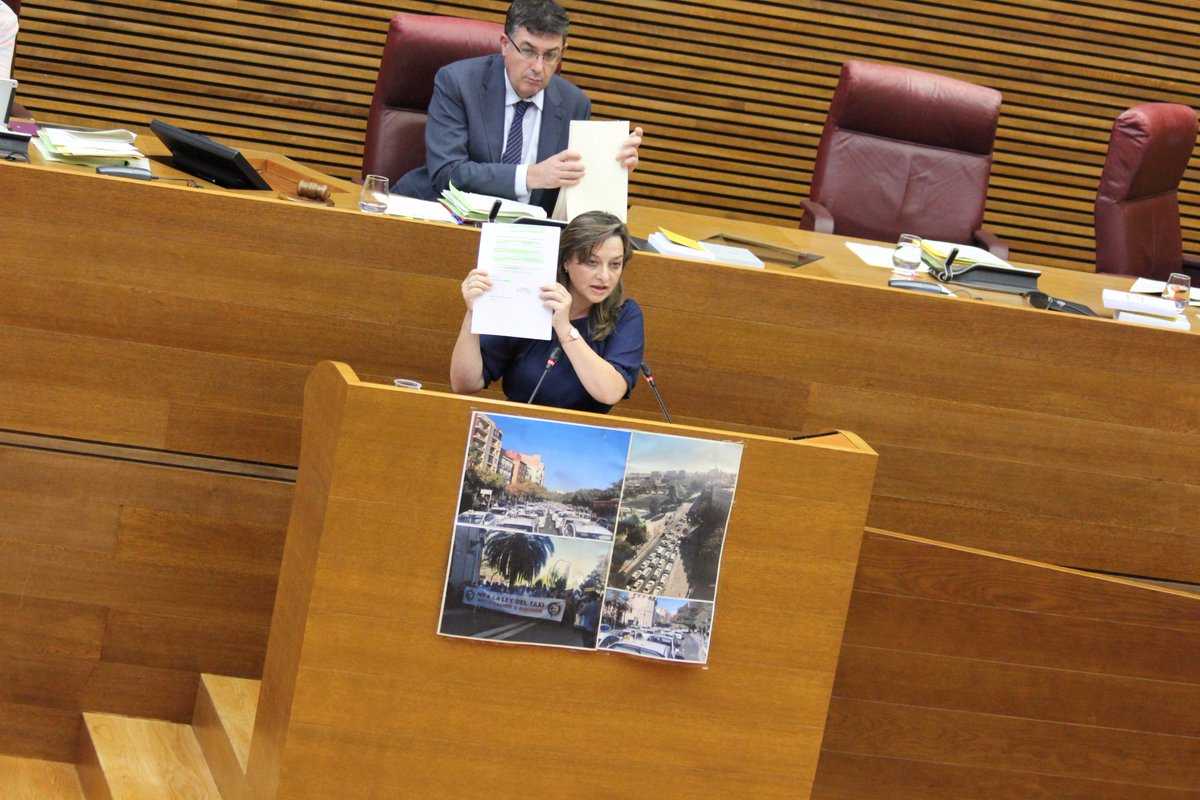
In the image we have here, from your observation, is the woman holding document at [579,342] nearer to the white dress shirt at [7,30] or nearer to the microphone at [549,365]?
the microphone at [549,365]

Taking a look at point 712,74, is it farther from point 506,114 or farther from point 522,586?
point 522,586

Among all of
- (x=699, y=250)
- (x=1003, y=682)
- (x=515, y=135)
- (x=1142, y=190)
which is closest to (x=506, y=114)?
(x=515, y=135)

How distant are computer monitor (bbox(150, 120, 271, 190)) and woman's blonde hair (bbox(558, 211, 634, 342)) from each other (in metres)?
0.82

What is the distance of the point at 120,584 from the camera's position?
10.8ft

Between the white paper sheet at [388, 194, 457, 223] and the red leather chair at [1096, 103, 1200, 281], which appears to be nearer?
the white paper sheet at [388, 194, 457, 223]

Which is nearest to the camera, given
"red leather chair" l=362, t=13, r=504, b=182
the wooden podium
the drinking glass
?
the wooden podium

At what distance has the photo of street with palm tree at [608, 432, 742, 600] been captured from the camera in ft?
8.59

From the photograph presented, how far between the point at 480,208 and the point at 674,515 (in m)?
1.10

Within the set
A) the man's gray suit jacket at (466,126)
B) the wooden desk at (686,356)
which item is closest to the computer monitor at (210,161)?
the wooden desk at (686,356)

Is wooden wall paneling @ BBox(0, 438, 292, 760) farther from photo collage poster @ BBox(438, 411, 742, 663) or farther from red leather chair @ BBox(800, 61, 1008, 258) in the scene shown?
red leather chair @ BBox(800, 61, 1008, 258)

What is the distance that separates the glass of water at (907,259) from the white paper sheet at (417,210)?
3.73 ft

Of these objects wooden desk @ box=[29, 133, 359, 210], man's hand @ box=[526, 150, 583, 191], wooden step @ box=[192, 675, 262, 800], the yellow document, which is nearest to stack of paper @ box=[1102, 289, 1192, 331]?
the yellow document

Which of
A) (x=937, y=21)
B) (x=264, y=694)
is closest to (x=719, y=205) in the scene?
(x=937, y=21)

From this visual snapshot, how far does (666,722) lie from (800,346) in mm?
1051
